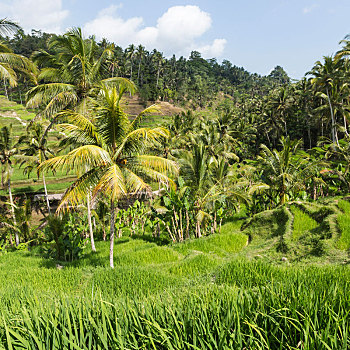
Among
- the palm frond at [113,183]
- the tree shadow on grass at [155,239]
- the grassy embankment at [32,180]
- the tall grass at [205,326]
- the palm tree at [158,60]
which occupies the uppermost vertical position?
the palm tree at [158,60]

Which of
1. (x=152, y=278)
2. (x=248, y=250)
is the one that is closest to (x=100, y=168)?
(x=152, y=278)

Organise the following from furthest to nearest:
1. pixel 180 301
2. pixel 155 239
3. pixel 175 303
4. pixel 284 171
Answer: pixel 155 239 < pixel 284 171 < pixel 180 301 < pixel 175 303

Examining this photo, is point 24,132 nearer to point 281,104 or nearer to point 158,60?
point 281,104

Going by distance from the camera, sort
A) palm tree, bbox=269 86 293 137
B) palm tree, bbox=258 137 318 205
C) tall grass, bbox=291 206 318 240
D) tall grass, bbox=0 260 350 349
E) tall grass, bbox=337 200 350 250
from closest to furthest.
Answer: tall grass, bbox=0 260 350 349 → tall grass, bbox=337 200 350 250 → tall grass, bbox=291 206 318 240 → palm tree, bbox=258 137 318 205 → palm tree, bbox=269 86 293 137

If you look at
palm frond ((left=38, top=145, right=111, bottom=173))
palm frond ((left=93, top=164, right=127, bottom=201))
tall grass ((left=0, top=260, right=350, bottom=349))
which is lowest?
tall grass ((left=0, top=260, right=350, bottom=349))

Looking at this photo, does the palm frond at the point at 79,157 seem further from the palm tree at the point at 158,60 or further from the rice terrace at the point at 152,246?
the palm tree at the point at 158,60

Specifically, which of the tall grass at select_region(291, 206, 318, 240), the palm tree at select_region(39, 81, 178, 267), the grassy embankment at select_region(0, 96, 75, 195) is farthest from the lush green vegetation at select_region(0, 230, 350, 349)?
the grassy embankment at select_region(0, 96, 75, 195)

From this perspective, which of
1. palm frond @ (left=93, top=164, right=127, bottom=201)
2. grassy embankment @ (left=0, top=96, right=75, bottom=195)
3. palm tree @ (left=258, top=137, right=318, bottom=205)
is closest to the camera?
palm frond @ (left=93, top=164, right=127, bottom=201)

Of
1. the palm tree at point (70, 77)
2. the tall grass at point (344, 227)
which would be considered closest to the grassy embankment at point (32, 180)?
the palm tree at point (70, 77)

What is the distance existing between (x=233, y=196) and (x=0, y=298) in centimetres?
1091

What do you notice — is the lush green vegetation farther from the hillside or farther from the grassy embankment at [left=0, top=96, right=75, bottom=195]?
the grassy embankment at [left=0, top=96, right=75, bottom=195]

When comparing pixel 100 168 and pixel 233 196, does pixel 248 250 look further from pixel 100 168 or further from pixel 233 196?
pixel 100 168

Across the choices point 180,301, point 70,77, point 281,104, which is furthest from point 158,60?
point 180,301

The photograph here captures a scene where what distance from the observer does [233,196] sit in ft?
43.5
